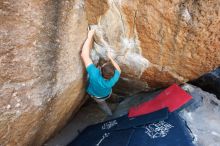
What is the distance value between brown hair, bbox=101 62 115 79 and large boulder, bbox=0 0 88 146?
279 mm

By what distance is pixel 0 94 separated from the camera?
2.42 meters

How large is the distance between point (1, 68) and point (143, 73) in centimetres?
139

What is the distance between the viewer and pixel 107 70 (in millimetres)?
3354

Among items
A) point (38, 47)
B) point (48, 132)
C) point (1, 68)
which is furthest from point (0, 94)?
→ point (48, 132)

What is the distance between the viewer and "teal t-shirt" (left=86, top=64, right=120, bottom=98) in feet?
10.2

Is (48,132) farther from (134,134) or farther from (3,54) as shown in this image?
(3,54)

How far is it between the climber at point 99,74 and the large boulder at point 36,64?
0.07 meters

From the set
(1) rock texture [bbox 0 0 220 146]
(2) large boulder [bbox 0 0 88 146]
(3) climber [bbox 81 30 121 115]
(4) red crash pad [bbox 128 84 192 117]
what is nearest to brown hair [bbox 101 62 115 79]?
(3) climber [bbox 81 30 121 115]

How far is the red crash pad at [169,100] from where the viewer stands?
3309mm

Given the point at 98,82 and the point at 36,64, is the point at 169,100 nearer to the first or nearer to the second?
the point at 98,82

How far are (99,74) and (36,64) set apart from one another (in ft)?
2.34

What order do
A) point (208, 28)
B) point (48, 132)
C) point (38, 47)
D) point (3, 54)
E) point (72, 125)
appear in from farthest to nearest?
point (72, 125), point (48, 132), point (208, 28), point (38, 47), point (3, 54)

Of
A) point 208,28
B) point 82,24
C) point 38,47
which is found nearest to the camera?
point 38,47

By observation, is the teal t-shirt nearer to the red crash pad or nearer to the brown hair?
the brown hair
